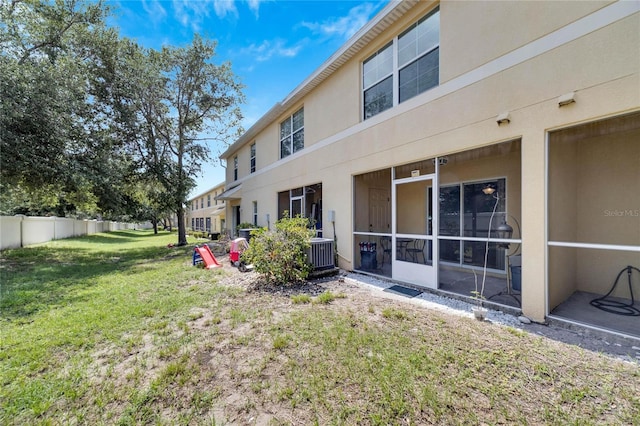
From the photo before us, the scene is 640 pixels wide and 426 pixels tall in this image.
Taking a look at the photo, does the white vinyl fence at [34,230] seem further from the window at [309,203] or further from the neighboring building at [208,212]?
the window at [309,203]

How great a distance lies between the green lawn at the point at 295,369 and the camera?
2.26 metres

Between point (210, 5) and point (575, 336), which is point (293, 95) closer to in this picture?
point (210, 5)

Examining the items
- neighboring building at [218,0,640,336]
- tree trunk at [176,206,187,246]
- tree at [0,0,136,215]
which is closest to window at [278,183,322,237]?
neighboring building at [218,0,640,336]

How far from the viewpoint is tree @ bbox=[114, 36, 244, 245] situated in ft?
45.6

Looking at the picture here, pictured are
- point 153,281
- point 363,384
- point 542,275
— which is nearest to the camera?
point 363,384

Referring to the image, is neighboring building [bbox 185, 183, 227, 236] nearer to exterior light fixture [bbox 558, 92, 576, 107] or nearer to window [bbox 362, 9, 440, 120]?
window [bbox 362, 9, 440, 120]

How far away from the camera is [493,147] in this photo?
538 centimetres

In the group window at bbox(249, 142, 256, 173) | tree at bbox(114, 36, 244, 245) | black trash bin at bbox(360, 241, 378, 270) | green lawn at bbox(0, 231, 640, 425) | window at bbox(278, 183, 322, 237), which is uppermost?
tree at bbox(114, 36, 244, 245)

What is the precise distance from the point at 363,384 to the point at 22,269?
495 inches

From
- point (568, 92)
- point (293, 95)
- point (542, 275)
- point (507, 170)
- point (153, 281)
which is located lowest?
point (153, 281)

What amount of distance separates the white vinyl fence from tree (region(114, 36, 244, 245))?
22.1 ft

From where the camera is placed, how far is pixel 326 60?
789 centimetres

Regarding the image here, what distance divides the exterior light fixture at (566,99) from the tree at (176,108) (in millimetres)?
17332

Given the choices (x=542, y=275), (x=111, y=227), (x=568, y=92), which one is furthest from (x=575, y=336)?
(x=111, y=227)
